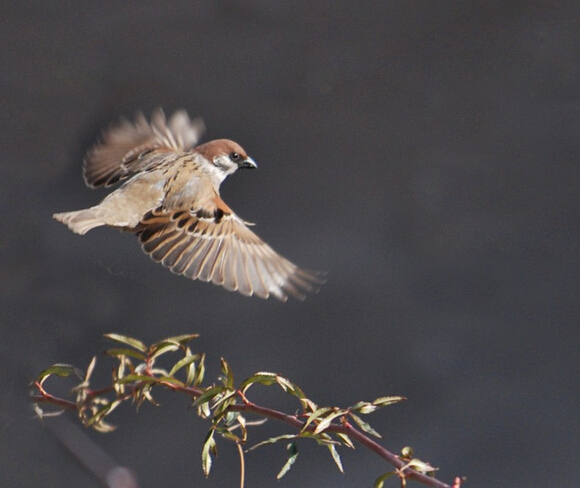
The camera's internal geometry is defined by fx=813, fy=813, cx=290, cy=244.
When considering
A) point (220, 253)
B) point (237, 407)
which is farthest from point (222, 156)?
point (237, 407)

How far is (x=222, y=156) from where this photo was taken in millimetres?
1825

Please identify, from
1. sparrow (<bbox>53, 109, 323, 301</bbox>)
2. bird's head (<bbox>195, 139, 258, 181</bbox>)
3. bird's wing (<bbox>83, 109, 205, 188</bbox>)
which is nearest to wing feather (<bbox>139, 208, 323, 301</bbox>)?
sparrow (<bbox>53, 109, 323, 301</bbox>)

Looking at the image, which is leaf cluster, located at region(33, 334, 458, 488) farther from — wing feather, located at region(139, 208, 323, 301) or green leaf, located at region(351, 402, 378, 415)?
wing feather, located at region(139, 208, 323, 301)

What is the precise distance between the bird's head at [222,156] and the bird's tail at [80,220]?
295mm

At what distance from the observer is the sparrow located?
1.59m

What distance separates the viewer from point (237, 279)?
1570 millimetres

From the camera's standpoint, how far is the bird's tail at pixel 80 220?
1629 millimetres

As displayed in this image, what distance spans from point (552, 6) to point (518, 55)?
159 millimetres

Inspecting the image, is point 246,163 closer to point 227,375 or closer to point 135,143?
point 135,143

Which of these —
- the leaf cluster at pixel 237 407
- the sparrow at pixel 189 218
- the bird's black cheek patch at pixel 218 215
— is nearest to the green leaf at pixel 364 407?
the leaf cluster at pixel 237 407

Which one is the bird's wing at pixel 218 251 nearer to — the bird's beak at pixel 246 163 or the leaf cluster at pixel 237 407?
the bird's beak at pixel 246 163

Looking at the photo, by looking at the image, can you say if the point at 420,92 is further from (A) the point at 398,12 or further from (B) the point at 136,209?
(B) the point at 136,209

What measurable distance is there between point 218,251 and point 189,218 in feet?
0.32

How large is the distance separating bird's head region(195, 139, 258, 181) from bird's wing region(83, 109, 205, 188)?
17cm
